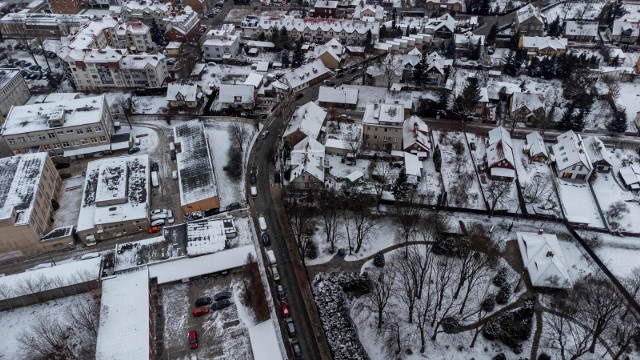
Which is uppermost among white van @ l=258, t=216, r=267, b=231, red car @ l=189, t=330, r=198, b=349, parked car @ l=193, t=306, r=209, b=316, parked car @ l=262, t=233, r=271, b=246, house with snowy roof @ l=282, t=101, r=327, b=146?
house with snowy roof @ l=282, t=101, r=327, b=146

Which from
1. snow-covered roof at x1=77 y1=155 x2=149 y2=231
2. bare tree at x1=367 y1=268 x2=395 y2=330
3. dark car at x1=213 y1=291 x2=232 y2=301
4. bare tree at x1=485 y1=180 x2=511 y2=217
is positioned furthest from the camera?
bare tree at x1=485 y1=180 x2=511 y2=217

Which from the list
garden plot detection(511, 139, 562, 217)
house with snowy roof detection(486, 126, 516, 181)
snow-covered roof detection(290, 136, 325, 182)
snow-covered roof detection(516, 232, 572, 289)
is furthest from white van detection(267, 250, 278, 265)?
garden plot detection(511, 139, 562, 217)

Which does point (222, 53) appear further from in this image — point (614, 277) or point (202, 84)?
point (614, 277)

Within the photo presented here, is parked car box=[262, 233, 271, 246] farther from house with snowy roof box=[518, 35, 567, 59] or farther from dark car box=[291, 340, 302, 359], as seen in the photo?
house with snowy roof box=[518, 35, 567, 59]

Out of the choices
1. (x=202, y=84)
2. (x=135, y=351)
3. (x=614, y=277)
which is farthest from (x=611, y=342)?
(x=202, y=84)

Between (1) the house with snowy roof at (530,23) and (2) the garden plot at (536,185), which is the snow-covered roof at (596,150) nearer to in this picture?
(2) the garden plot at (536,185)
